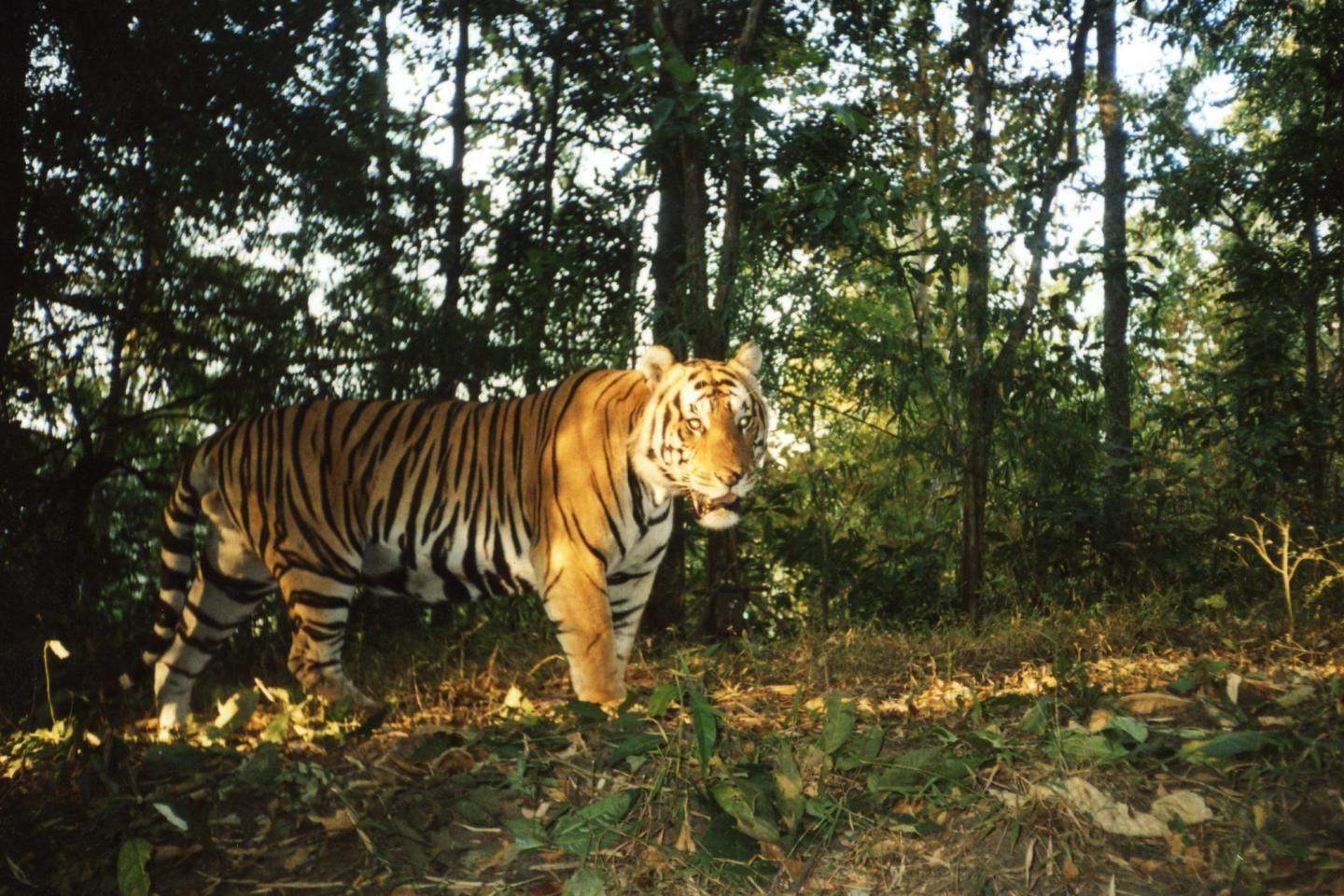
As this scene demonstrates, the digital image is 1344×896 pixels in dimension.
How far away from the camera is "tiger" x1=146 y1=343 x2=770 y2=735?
15.5 ft

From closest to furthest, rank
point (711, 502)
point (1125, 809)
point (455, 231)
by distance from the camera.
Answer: point (1125, 809) < point (711, 502) < point (455, 231)

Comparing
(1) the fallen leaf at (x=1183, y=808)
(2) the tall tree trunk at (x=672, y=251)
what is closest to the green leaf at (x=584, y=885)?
(1) the fallen leaf at (x=1183, y=808)

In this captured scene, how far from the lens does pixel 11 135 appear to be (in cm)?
523

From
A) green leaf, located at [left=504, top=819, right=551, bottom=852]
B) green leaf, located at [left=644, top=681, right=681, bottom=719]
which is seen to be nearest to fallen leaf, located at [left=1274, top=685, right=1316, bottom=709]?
green leaf, located at [left=644, top=681, right=681, bottom=719]

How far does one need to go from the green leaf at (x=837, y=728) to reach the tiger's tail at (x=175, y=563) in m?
2.94

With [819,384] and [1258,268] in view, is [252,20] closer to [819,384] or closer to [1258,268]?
[819,384]

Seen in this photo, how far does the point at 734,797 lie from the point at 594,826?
388 mm

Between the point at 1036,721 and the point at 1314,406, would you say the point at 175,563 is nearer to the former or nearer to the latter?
the point at 1036,721

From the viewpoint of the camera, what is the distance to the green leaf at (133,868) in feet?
10.8

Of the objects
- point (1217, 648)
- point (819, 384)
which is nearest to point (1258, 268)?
point (819, 384)

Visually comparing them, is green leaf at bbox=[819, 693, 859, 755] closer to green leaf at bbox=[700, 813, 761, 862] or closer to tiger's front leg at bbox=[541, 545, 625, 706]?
green leaf at bbox=[700, 813, 761, 862]

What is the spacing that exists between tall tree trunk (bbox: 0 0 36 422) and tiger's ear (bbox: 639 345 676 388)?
262cm

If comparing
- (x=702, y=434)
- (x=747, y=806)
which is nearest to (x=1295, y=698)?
(x=747, y=806)

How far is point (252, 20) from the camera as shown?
20.2ft
